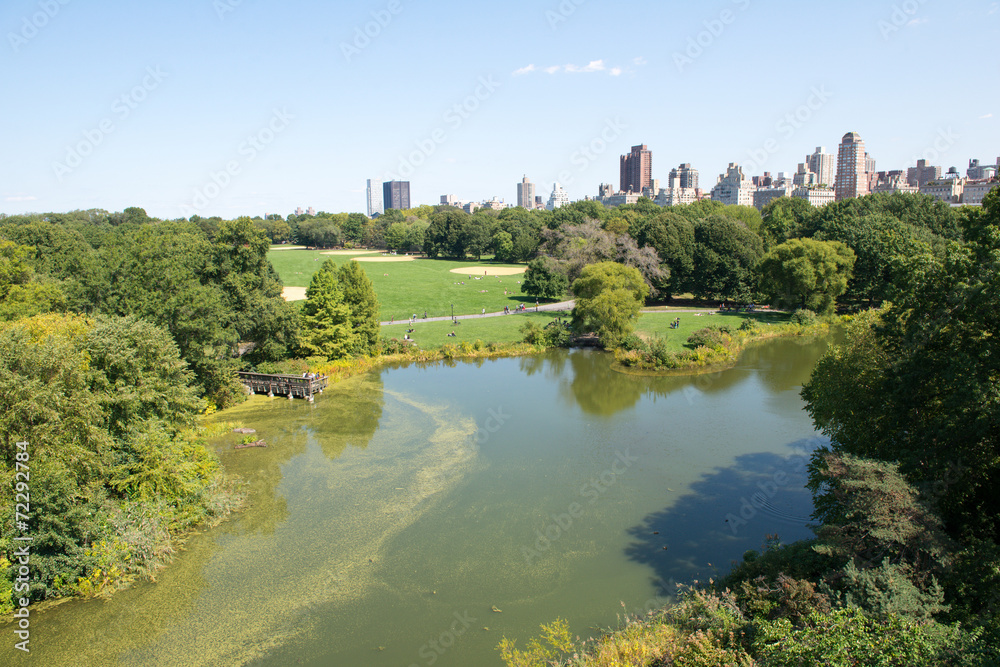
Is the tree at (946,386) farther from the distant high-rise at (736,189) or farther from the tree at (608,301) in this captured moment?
the distant high-rise at (736,189)

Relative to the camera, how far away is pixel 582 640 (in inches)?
508

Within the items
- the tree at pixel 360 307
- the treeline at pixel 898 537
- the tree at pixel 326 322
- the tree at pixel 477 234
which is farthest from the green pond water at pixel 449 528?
the tree at pixel 477 234

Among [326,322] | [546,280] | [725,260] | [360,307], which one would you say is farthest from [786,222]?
[326,322]

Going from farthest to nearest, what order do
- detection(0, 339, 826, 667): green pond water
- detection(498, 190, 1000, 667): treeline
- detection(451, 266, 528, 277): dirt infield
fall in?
detection(451, 266, 528, 277): dirt infield → detection(0, 339, 826, 667): green pond water → detection(498, 190, 1000, 667): treeline

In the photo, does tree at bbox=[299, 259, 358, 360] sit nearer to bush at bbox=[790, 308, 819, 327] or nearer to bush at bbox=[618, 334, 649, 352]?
bush at bbox=[618, 334, 649, 352]

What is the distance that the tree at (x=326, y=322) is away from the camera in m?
35.3

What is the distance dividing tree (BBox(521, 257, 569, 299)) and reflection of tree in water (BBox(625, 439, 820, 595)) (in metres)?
37.9

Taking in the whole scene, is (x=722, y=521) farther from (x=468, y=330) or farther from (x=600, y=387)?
(x=468, y=330)

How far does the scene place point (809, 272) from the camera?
46.5 m

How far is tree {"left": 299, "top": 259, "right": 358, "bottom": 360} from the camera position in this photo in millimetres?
35312

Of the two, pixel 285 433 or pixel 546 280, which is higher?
pixel 546 280

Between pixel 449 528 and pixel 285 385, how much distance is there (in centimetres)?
1662

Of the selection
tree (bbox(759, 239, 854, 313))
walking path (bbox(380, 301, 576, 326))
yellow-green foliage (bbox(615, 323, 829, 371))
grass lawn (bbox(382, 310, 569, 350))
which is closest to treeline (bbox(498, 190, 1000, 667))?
yellow-green foliage (bbox(615, 323, 829, 371))

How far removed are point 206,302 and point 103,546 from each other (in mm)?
15097
